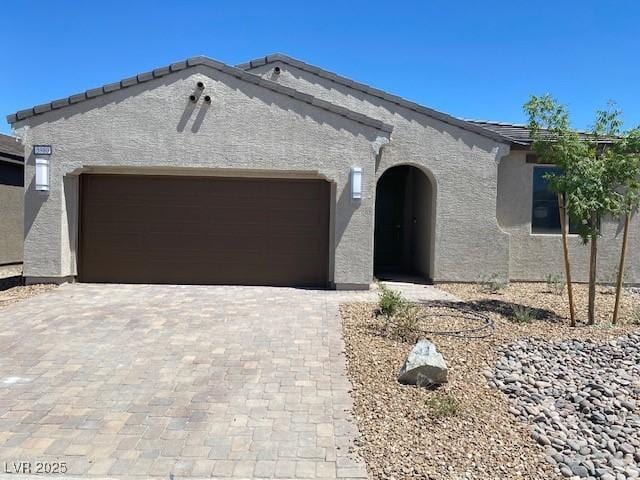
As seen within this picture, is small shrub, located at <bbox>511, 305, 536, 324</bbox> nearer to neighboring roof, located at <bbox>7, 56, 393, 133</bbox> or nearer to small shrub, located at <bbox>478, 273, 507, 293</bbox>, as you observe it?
small shrub, located at <bbox>478, 273, 507, 293</bbox>

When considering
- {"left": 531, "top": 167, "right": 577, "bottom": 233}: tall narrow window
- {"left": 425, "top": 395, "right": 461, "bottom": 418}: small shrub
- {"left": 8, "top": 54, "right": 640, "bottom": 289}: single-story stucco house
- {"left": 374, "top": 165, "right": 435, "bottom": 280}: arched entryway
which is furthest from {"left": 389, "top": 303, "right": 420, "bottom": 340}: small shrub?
{"left": 531, "top": 167, "right": 577, "bottom": 233}: tall narrow window

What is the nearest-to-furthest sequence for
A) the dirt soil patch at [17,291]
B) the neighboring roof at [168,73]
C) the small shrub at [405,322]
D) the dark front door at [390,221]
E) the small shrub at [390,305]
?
the small shrub at [405,322]
the small shrub at [390,305]
the dirt soil patch at [17,291]
the neighboring roof at [168,73]
the dark front door at [390,221]

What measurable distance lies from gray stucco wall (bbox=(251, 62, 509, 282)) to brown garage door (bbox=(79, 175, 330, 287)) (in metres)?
2.65

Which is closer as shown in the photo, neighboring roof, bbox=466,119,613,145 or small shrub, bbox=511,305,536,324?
small shrub, bbox=511,305,536,324

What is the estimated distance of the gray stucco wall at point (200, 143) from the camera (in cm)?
1081

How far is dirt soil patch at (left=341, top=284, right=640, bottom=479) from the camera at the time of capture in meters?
3.98

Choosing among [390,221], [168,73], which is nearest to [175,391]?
[168,73]

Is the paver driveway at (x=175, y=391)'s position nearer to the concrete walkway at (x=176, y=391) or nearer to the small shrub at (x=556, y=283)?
the concrete walkway at (x=176, y=391)

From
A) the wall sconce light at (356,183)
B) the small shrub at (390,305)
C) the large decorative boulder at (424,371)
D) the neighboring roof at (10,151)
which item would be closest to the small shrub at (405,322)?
the small shrub at (390,305)

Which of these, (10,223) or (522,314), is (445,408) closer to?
(522,314)

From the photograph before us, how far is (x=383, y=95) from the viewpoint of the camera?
42.1 ft

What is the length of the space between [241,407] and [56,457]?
1.57m

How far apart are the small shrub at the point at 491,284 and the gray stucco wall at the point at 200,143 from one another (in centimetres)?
281

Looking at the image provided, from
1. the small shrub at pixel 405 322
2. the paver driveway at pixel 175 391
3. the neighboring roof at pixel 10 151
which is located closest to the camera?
the paver driveway at pixel 175 391
